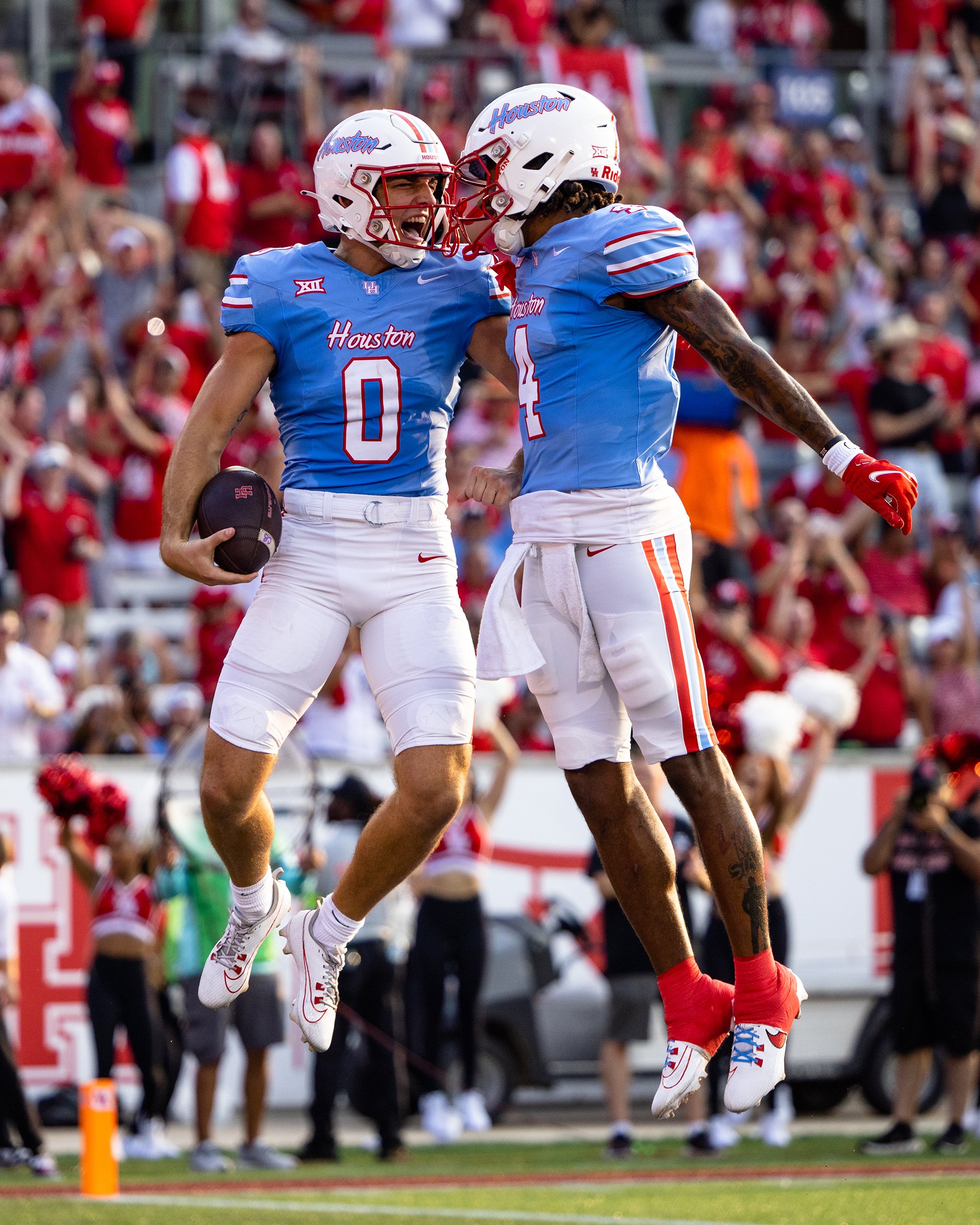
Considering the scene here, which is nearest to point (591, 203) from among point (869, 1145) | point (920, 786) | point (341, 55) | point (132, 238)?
point (920, 786)

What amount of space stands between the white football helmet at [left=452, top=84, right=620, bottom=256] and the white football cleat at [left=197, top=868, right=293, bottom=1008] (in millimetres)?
1913

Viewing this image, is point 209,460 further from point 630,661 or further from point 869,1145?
point 869,1145

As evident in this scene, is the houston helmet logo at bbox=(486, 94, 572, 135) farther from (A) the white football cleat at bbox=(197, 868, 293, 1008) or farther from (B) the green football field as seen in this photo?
(B) the green football field

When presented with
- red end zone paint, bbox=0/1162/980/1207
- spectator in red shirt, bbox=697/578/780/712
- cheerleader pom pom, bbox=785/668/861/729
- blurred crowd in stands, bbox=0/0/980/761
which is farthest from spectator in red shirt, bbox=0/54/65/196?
red end zone paint, bbox=0/1162/980/1207

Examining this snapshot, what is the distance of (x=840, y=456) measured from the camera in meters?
4.84

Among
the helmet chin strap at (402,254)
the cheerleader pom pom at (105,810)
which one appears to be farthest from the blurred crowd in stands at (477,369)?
the helmet chin strap at (402,254)

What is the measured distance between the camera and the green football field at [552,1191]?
7.45 metres

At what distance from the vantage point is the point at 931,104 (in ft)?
55.0

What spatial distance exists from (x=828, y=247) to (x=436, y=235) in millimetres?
10482

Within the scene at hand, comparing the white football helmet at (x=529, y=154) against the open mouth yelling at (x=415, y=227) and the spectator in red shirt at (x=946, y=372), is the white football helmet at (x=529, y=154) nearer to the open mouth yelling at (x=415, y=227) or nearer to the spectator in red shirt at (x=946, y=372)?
the open mouth yelling at (x=415, y=227)

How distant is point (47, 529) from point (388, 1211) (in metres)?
5.23

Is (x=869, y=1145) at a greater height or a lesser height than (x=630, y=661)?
lesser

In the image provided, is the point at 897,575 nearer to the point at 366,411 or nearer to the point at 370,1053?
the point at 370,1053

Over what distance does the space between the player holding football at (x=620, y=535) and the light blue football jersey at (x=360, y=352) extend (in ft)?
0.71
